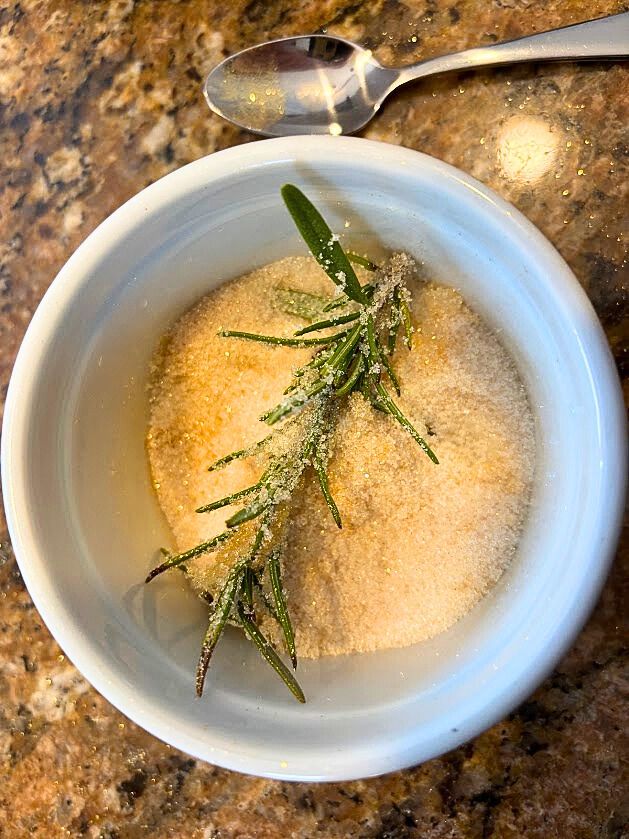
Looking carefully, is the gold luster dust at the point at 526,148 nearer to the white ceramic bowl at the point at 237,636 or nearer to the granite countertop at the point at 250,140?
the granite countertop at the point at 250,140

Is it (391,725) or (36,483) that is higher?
(36,483)

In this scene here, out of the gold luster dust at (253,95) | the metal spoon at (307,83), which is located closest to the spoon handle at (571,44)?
the metal spoon at (307,83)

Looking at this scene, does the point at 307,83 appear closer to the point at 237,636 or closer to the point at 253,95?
the point at 253,95

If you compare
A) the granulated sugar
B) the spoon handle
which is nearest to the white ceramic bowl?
the granulated sugar

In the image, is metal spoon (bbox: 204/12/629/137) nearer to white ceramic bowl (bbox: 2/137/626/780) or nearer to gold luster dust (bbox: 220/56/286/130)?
gold luster dust (bbox: 220/56/286/130)

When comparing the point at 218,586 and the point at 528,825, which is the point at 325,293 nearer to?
the point at 218,586

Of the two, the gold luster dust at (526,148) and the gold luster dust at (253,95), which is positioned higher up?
the gold luster dust at (253,95)

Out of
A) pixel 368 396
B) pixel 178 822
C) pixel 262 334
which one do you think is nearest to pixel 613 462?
pixel 368 396

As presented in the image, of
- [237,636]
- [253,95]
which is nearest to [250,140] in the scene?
[253,95]
